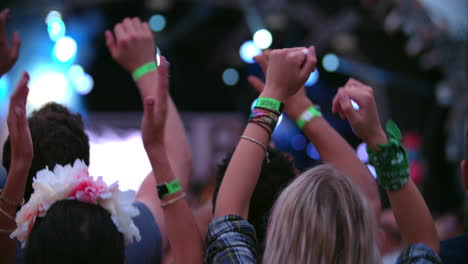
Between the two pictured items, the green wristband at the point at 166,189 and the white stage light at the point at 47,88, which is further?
the white stage light at the point at 47,88

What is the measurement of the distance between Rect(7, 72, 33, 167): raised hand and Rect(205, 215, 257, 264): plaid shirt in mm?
458

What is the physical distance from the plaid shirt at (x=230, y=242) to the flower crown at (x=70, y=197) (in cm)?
18

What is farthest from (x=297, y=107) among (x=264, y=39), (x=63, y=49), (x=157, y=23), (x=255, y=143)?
(x=157, y=23)

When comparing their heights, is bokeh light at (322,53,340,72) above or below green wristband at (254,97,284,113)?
above

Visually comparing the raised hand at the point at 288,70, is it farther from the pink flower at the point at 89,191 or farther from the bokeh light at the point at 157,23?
the bokeh light at the point at 157,23

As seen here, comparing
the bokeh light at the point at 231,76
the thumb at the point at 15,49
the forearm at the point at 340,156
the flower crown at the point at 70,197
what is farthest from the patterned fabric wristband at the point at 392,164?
the bokeh light at the point at 231,76

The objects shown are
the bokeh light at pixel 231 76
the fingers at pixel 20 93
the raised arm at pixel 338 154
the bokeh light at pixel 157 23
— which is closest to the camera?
the fingers at pixel 20 93

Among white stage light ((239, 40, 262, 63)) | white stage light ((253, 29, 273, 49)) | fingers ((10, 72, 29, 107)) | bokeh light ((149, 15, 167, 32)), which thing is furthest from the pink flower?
bokeh light ((149, 15, 167, 32))

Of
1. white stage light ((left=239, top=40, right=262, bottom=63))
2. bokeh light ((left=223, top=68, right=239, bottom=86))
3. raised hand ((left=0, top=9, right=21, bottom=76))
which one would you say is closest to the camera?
raised hand ((left=0, top=9, right=21, bottom=76))

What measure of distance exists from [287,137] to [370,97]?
27.5 ft

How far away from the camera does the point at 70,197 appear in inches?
46.9

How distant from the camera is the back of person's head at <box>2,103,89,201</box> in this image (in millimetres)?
1466

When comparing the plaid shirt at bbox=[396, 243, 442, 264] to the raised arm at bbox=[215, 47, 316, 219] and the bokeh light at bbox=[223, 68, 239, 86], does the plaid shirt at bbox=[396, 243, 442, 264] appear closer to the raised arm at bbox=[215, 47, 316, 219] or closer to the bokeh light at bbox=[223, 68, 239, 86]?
the raised arm at bbox=[215, 47, 316, 219]

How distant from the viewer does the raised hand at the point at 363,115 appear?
→ 132 centimetres
